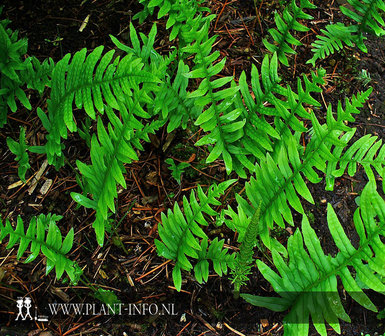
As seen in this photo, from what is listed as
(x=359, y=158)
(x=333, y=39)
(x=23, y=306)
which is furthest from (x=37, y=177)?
(x=333, y=39)

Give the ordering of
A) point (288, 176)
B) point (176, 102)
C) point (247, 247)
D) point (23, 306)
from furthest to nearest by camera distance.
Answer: point (176, 102) → point (23, 306) → point (288, 176) → point (247, 247)

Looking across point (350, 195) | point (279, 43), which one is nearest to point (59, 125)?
point (279, 43)

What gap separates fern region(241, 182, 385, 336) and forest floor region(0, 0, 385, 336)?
57 cm

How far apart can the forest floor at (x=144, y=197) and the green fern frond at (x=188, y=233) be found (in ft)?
0.99

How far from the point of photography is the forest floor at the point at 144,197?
252 centimetres

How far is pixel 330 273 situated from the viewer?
6.65 feet

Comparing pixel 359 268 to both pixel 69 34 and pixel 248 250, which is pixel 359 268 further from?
pixel 69 34

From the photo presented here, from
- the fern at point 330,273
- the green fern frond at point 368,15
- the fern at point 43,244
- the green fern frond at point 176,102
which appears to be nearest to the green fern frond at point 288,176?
the fern at point 330,273

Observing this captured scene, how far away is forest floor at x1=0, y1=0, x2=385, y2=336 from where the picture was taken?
252cm

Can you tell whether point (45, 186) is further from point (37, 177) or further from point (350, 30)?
point (350, 30)

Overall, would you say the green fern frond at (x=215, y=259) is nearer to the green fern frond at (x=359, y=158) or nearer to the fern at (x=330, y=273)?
the fern at (x=330, y=273)

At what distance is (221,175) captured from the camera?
3035 mm

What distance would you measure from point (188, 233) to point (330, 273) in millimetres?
798

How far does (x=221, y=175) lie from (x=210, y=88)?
746 millimetres
